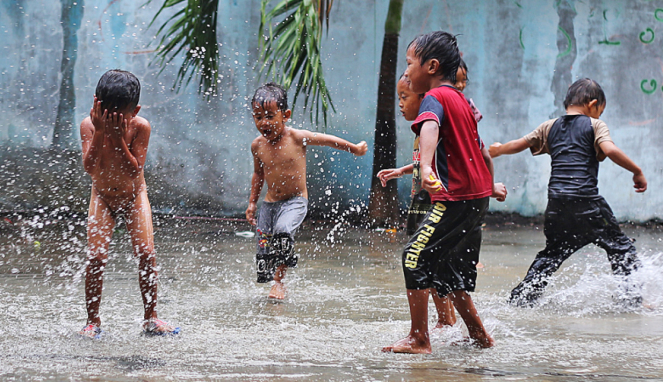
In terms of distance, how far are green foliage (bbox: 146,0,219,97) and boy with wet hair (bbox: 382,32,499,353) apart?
491 cm

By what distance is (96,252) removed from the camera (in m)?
2.95

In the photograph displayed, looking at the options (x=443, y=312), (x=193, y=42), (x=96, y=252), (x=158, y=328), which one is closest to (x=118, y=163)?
(x=96, y=252)

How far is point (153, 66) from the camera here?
783 cm

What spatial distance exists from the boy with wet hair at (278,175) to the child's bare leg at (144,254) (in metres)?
0.97

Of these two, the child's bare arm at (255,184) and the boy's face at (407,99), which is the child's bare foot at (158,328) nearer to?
the child's bare arm at (255,184)

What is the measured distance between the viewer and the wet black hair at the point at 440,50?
2764 mm

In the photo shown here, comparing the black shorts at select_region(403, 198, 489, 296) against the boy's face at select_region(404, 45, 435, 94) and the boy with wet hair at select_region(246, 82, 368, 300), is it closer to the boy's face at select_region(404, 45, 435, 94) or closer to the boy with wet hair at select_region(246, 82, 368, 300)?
the boy's face at select_region(404, 45, 435, 94)

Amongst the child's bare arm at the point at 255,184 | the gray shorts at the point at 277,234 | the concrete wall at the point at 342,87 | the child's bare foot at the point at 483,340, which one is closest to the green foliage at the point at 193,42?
the concrete wall at the point at 342,87

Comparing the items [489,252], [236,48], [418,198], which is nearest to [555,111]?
[489,252]

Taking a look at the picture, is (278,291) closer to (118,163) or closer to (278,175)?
(278,175)

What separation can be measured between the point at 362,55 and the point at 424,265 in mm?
5954

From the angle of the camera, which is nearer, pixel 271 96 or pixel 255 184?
pixel 271 96

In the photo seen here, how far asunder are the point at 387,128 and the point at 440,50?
529cm

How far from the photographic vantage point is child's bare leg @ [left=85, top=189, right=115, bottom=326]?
2924 millimetres
